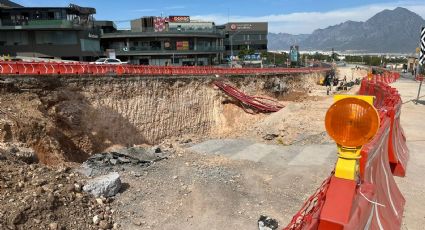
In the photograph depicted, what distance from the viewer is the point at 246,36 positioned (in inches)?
4033

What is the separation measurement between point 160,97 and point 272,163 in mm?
14573

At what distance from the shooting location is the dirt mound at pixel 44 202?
7.77m

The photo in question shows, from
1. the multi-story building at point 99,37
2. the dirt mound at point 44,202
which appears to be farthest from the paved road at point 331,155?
the multi-story building at point 99,37

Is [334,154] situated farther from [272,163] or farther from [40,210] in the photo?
[40,210]

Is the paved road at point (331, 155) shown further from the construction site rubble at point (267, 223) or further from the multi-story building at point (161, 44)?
the multi-story building at point (161, 44)

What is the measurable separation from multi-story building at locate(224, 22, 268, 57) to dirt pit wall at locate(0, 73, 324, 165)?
6700 centimetres

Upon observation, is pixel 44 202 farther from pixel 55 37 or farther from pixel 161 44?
pixel 161 44

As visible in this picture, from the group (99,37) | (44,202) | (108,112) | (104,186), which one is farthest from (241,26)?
(44,202)

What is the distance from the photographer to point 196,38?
6825 cm

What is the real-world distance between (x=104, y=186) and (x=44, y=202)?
1.94 metres

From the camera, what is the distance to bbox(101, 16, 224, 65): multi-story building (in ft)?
210

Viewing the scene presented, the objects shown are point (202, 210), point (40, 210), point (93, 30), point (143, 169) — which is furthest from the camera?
point (93, 30)

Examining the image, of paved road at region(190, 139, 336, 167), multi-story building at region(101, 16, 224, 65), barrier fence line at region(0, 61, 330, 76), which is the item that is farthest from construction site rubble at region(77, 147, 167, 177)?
multi-story building at region(101, 16, 224, 65)

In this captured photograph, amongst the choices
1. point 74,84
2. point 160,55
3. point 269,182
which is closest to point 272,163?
point 269,182
